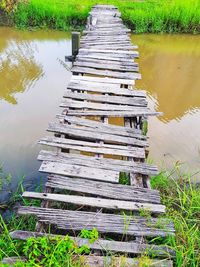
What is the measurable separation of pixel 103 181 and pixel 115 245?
812mm

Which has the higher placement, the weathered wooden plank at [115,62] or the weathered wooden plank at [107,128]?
the weathered wooden plank at [115,62]

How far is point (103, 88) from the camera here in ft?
17.1

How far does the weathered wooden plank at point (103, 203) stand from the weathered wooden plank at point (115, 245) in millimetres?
386

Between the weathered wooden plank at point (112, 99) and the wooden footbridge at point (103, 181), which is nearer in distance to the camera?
the wooden footbridge at point (103, 181)

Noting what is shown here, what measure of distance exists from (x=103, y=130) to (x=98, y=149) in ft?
1.38

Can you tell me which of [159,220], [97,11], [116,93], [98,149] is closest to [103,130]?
[98,149]

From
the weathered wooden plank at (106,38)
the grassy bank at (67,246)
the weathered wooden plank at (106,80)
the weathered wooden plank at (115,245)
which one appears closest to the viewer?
the grassy bank at (67,246)

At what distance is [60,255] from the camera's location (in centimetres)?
247

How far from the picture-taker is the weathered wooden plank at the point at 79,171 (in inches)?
133

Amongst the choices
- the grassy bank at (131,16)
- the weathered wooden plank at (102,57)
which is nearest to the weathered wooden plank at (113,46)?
the weathered wooden plank at (102,57)

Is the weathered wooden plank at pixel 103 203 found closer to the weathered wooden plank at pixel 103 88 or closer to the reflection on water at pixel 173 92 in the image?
the reflection on water at pixel 173 92

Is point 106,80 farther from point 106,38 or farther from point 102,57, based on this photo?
point 106,38

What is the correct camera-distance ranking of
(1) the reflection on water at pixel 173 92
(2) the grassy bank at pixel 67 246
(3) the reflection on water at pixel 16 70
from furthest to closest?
(3) the reflection on water at pixel 16 70
(1) the reflection on water at pixel 173 92
(2) the grassy bank at pixel 67 246

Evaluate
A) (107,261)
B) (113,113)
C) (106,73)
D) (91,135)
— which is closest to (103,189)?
(107,261)
